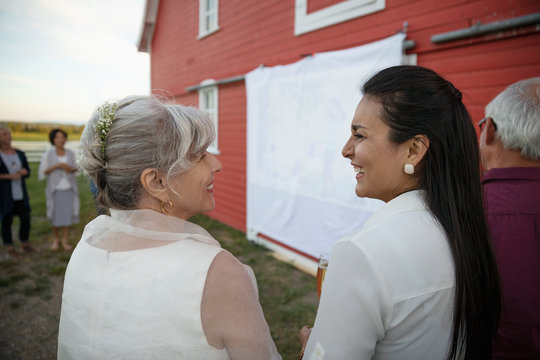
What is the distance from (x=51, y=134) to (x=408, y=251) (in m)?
6.66

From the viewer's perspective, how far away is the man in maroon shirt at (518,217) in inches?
52.8

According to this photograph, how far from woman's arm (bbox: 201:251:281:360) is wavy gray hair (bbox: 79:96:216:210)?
0.43m

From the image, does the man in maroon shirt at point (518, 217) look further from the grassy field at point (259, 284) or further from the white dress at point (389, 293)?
the grassy field at point (259, 284)

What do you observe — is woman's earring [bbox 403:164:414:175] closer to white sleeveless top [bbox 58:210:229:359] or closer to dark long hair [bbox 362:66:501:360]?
dark long hair [bbox 362:66:501:360]

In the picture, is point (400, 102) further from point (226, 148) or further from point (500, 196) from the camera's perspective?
point (226, 148)

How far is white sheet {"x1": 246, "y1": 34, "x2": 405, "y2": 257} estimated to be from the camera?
13.9 ft

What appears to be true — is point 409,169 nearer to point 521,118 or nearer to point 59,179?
point 521,118

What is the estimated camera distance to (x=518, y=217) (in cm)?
140

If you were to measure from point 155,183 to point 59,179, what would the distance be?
5.88 meters

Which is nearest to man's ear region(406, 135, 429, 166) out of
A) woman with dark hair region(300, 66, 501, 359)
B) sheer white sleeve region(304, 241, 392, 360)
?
woman with dark hair region(300, 66, 501, 359)

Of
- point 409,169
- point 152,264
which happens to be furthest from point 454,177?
point 152,264

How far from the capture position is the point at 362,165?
48.0 inches

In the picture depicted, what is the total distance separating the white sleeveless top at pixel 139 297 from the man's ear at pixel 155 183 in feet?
0.38

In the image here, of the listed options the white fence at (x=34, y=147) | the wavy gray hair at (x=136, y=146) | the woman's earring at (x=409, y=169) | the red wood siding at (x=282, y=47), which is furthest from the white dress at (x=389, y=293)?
the white fence at (x=34, y=147)
